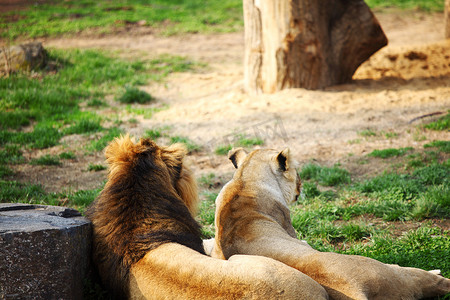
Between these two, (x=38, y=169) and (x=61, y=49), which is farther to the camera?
(x=61, y=49)

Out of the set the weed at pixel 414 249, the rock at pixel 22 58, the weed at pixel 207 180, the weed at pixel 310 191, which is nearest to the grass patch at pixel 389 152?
the weed at pixel 310 191

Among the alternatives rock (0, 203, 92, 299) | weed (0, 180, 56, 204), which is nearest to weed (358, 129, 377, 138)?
weed (0, 180, 56, 204)

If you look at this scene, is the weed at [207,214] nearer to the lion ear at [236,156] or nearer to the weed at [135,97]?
the lion ear at [236,156]

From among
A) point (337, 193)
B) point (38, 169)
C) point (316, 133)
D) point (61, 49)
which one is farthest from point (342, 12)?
point (61, 49)

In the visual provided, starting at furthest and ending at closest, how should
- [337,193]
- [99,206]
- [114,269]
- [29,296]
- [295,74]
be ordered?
[295,74] → [337,193] → [99,206] → [114,269] → [29,296]

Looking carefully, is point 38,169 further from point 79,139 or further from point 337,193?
point 337,193

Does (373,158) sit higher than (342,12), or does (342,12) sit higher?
(342,12)

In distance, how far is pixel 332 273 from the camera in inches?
123

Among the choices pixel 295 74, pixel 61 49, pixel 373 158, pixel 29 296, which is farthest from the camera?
pixel 61 49

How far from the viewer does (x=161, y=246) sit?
3.29 m

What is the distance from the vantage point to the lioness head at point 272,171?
442 centimetres

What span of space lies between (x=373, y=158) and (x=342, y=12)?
4.06m

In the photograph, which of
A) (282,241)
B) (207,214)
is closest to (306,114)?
(207,214)

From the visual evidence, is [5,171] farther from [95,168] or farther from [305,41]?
[305,41]
